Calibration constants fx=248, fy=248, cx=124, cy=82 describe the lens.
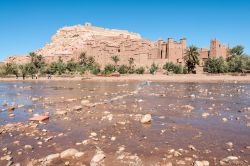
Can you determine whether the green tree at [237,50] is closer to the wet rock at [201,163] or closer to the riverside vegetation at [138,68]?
the riverside vegetation at [138,68]

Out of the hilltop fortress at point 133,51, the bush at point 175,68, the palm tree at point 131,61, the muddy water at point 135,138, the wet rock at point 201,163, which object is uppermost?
the hilltop fortress at point 133,51

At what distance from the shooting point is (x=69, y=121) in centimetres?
860

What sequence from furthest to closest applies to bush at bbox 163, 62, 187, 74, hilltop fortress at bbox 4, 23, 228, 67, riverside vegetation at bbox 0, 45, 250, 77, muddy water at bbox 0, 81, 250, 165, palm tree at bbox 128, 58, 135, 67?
palm tree at bbox 128, 58, 135, 67
hilltop fortress at bbox 4, 23, 228, 67
bush at bbox 163, 62, 187, 74
riverside vegetation at bbox 0, 45, 250, 77
muddy water at bbox 0, 81, 250, 165

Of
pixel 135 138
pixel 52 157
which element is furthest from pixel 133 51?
pixel 52 157

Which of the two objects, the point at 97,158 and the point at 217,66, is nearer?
the point at 97,158

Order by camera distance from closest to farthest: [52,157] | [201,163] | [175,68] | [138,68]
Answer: [201,163]
[52,157]
[175,68]
[138,68]

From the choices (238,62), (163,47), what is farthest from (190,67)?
(163,47)

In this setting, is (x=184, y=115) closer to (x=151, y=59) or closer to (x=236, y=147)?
(x=236, y=147)

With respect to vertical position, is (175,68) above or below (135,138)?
above

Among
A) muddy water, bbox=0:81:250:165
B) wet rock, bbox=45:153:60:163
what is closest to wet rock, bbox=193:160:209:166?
muddy water, bbox=0:81:250:165

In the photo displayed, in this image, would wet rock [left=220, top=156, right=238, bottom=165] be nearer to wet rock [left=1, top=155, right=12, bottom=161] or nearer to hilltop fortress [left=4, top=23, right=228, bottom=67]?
wet rock [left=1, top=155, right=12, bottom=161]

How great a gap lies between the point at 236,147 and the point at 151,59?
96297 millimetres

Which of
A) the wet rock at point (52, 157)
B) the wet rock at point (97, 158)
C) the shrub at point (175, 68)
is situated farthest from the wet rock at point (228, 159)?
the shrub at point (175, 68)

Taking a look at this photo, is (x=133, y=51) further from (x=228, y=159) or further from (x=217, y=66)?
(x=228, y=159)
